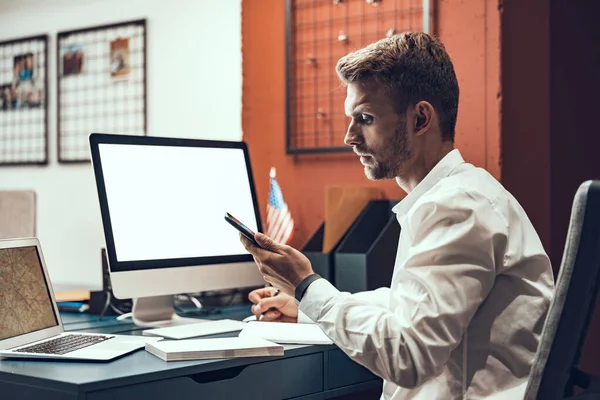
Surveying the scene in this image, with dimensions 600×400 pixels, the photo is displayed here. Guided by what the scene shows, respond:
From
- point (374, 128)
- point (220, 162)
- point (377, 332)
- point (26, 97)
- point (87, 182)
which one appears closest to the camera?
point (377, 332)

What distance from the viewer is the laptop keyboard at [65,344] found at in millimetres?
1575

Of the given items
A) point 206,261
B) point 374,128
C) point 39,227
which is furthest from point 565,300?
point 39,227

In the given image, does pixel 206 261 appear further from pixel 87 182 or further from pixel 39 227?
pixel 39 227

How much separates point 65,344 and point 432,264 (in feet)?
2.70

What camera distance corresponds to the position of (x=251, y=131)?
2.89 m

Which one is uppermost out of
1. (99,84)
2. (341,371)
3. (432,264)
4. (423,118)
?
(99,84)

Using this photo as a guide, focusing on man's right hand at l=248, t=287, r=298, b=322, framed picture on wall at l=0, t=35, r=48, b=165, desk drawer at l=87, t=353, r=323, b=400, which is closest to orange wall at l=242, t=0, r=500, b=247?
man's right hand at l=248, t=287, r=298, b=322

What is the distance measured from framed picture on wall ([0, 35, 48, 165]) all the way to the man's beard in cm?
374

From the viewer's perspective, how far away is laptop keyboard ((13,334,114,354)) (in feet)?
5.17

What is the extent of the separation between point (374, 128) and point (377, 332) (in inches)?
17.6

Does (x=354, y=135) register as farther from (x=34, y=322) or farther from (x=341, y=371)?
(x=34, y=322)

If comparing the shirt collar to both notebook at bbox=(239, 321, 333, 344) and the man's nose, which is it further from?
notebook at bbox=(239, 321, 333, 344)

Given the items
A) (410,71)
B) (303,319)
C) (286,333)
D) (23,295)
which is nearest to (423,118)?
(410,71)

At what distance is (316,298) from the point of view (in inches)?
58.1
